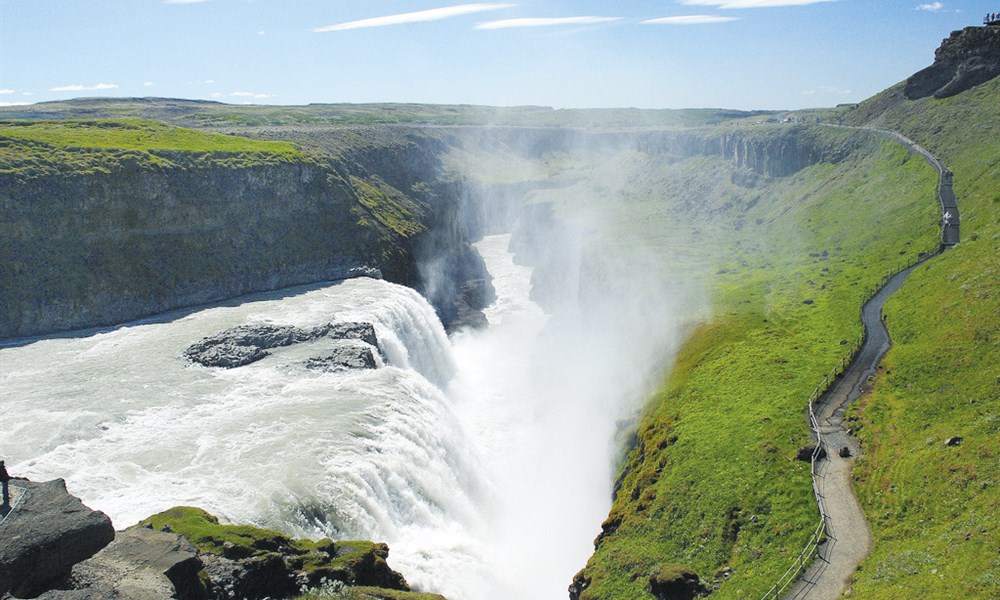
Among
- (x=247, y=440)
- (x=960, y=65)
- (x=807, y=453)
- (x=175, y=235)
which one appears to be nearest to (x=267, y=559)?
(x=247, y=440)

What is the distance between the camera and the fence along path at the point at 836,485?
26578mm

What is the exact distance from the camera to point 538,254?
129 m

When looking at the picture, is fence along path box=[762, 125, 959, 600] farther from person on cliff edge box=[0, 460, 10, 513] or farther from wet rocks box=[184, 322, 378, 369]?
wet rocks box=[184, 322, 378, 369]

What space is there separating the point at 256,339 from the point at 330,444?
1869 centimetres

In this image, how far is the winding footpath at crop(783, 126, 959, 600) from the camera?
1044 inches

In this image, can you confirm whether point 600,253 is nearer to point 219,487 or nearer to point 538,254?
point 538,254

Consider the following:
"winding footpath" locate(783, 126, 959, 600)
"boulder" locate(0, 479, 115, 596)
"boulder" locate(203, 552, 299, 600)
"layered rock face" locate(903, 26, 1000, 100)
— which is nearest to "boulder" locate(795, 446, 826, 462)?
"winding footpath" locate(783, 126, 959, 600)

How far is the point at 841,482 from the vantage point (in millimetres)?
33281

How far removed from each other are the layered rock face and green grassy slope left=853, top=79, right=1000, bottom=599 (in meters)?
38.1

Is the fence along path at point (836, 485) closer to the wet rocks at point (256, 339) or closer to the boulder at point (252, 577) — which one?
the boulder at point (252, 577)

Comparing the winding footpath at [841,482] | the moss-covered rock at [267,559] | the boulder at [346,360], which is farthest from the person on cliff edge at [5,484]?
the boulder at [346,360]

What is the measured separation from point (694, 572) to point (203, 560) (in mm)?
20799

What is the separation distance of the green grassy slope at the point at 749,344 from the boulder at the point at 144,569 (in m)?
18.5

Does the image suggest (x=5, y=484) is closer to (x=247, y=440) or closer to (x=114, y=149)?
(x=247, y=440)
